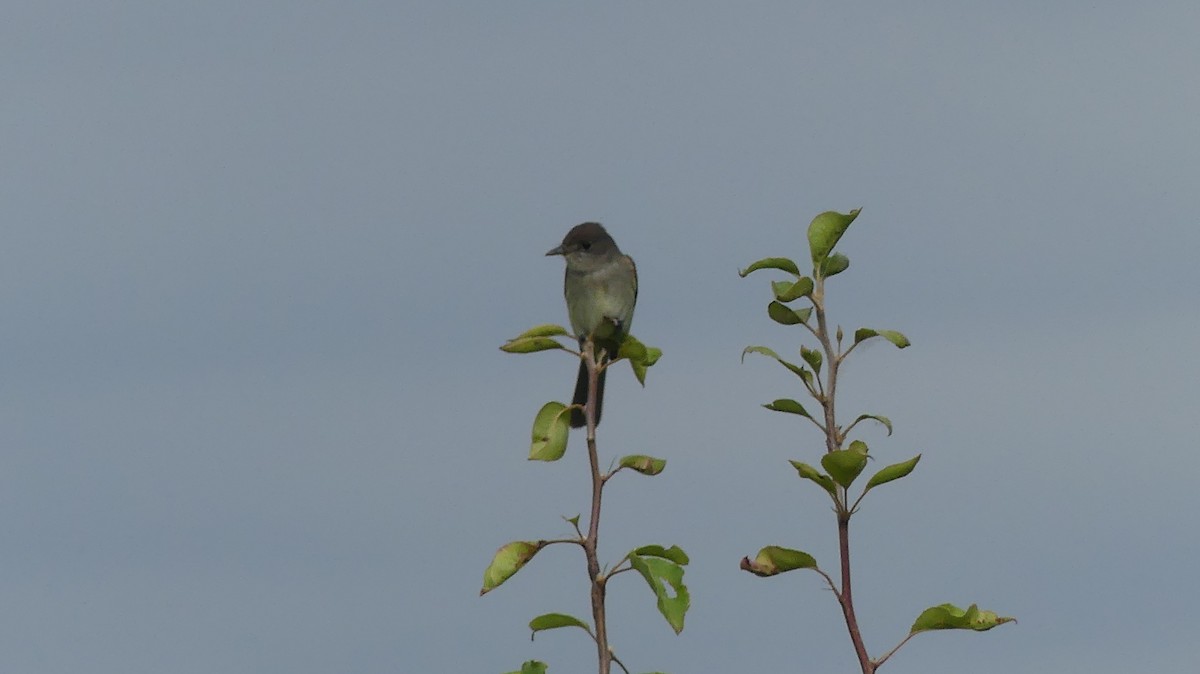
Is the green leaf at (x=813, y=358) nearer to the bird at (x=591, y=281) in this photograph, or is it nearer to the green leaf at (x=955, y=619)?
the green leaf at (x=955, y=619)

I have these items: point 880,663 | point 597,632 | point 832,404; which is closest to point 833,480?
point 832,404

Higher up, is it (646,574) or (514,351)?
(514,351)

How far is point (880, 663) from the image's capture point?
5301 millimetres

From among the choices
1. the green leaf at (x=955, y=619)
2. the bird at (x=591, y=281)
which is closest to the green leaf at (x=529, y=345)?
the green leaf at (x=955, y=619)

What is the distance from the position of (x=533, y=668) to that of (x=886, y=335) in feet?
6.52

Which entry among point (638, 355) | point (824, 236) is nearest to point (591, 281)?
point (638, 355)

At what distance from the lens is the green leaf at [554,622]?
5.85m

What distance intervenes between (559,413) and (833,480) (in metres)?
1.39

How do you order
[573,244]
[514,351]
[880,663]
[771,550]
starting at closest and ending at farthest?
[880,663] < [771,550] < [514,351] < [573,244]

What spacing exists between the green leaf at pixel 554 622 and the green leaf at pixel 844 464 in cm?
113

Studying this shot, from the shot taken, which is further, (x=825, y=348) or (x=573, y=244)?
(x=573, y=244)

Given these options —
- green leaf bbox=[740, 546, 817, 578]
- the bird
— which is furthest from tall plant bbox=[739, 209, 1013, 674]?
the bird

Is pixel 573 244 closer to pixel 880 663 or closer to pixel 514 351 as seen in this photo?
pixel 514 351

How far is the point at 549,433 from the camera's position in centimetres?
643
